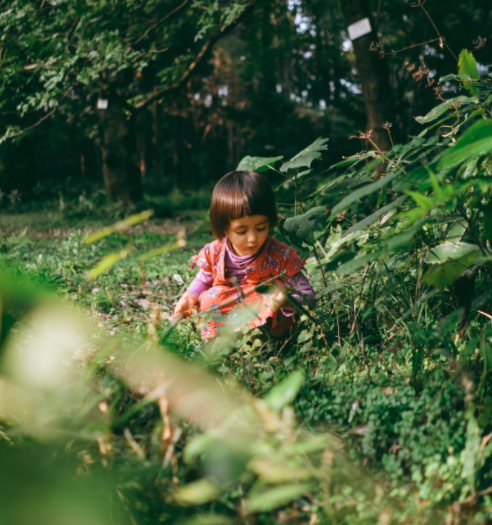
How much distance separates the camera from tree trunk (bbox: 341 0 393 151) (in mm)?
4586

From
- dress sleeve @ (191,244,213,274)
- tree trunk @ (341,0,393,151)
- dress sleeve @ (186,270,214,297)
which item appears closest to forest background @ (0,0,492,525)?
dress sleeve @ (186,270,214,297)

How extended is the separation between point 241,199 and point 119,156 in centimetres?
802

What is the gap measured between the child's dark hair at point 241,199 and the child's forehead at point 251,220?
0.6 inches

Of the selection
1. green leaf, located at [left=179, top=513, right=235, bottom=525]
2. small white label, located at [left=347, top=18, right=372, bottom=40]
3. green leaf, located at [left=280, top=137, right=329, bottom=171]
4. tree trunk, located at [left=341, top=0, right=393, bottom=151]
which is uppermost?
small white label, located at [left=347, top=18, right=372, bottom=40]

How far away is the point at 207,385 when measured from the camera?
4.23 ft

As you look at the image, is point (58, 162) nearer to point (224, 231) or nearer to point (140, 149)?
point (140, 149)

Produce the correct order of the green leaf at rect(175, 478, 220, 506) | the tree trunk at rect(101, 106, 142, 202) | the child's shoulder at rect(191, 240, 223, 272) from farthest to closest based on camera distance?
the tree trunk at rect(101, 106, 142, 202), the child's shoulder at rect(191, 240, 223, 272), the green leaf at rect(175, 478, 220, 506)

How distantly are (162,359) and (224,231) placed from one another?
3.68ft

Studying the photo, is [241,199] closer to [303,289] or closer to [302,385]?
[303,289]

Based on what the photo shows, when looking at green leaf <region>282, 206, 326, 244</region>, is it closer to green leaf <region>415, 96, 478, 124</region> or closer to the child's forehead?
the child's forehead

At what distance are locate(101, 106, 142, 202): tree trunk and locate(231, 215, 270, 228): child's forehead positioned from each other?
25.6 feet

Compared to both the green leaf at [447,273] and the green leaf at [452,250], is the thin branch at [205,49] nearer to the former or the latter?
the green leaf at [452,250]

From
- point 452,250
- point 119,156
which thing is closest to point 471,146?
point 452,250

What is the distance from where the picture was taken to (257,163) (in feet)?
6.25
